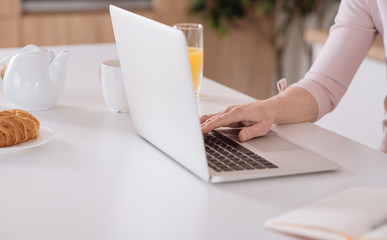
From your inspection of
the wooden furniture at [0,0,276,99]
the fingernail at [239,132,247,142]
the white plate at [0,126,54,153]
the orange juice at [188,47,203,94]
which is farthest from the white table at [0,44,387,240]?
the wooden furniture at [0,0,276,99]

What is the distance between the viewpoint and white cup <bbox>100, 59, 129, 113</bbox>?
4.34 feet

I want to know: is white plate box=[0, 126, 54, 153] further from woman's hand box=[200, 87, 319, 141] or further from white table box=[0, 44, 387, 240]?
woman's hand box=[200, 87, 319, 141]

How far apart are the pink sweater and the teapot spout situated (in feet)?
1.76

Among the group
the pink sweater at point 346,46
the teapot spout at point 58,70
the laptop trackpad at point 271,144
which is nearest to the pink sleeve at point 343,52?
the pink sweater at point 346,46

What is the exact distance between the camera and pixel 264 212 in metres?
0.83

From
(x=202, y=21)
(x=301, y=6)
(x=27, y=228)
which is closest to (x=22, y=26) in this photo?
(x=202, y=21)

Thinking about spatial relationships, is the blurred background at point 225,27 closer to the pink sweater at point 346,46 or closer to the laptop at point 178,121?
the pink sweater at point 346,46

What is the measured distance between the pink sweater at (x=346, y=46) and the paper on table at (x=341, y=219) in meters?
0.63

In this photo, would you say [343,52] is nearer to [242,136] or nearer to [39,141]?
[242,136]

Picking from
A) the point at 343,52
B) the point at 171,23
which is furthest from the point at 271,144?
the point at 171,23

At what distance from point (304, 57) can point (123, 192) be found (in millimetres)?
3618

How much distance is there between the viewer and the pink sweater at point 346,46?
1414 mm

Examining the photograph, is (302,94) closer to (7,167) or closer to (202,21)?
(7,167)

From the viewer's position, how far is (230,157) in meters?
0.99
